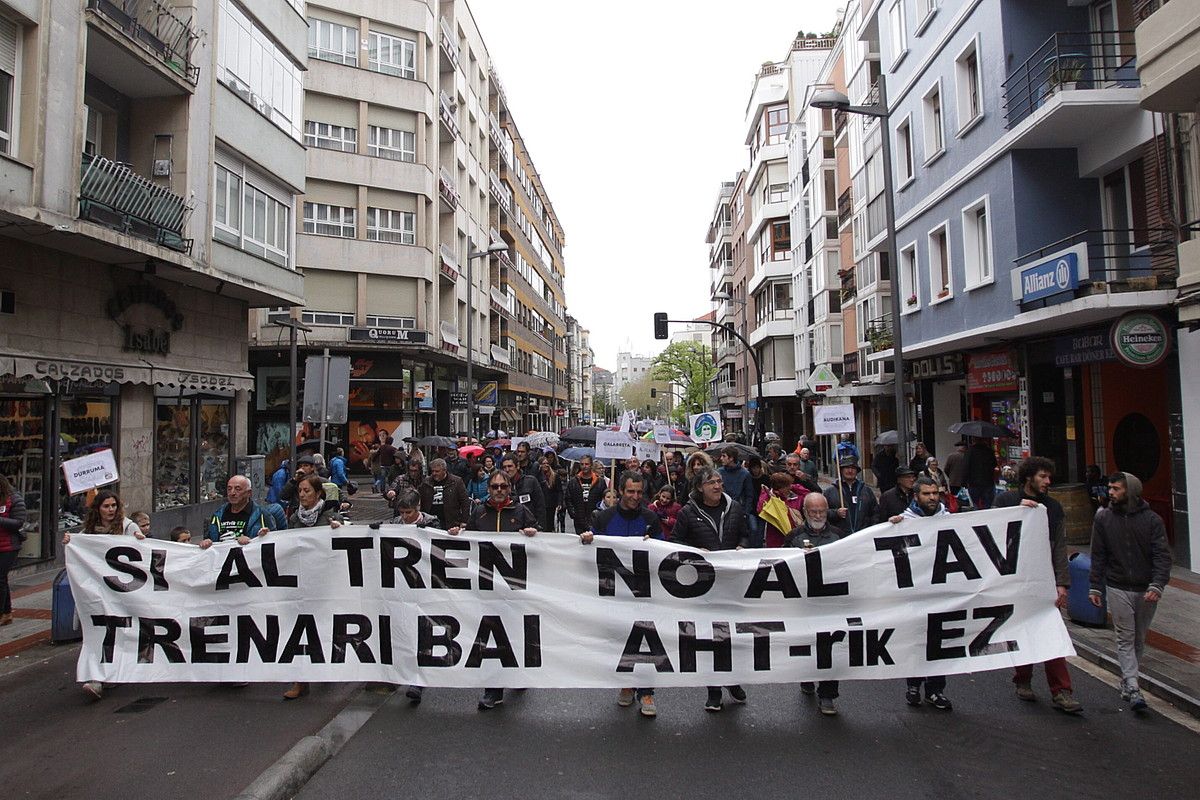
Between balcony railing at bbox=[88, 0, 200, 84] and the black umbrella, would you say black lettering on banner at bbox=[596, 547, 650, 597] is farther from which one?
balcony railing at bbox=[88, 0, 200, 84]

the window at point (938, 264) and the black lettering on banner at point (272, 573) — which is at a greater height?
the window at point (938, 264)

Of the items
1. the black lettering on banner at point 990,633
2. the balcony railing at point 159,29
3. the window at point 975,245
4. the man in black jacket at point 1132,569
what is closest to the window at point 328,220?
the balcony railing at point 159,29

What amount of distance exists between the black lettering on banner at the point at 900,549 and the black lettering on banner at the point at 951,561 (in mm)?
179

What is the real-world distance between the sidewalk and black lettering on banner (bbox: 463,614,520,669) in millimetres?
5015

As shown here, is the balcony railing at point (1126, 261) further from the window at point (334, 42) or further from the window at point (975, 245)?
the window at point (334, 42)

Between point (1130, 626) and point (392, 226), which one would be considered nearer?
point (1130, 626)

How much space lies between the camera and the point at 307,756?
15.6 ft

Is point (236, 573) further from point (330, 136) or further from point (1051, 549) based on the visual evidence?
point (330, 136)

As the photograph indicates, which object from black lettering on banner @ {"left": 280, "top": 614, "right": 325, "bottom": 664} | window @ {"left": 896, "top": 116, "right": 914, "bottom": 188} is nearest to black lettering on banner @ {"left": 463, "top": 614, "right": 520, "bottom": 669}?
black lettering on banner @ {"left": 280, "top": 614, "right": 325, "bottom": 664}

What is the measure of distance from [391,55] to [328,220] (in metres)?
7.79

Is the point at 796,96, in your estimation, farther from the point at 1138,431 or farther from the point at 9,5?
the point at 9,5

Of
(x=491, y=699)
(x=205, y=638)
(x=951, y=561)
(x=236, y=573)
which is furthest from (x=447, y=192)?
(x=951, y=561)

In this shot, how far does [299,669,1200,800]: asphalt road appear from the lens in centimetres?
446

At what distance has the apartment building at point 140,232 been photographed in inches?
437
